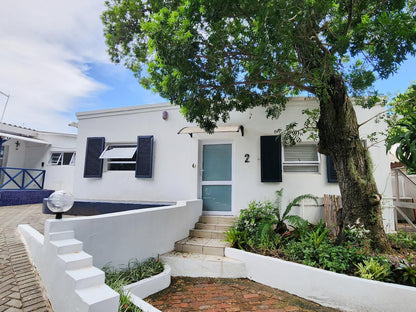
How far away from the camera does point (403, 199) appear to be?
8.85 metres

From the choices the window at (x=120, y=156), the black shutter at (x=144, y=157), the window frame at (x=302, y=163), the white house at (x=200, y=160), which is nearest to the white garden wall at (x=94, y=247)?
the white house at (x=200, y=160)

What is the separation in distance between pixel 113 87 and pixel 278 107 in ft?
34.6

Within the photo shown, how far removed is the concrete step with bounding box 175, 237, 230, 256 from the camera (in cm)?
578

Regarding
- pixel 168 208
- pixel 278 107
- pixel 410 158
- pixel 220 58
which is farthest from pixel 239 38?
pixel 168 208

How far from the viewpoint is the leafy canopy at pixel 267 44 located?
361 cm

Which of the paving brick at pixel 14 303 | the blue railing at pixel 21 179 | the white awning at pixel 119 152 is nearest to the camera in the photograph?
the paving brick at pixel 14 303

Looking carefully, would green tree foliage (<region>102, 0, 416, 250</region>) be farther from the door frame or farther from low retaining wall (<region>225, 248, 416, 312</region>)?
the door frame

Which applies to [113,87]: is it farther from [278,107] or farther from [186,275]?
[186,275]

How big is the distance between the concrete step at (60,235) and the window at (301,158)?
6455 millimetres

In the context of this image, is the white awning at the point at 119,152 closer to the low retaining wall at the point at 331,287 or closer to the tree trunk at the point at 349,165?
the low retaining wall at the point at 331,287

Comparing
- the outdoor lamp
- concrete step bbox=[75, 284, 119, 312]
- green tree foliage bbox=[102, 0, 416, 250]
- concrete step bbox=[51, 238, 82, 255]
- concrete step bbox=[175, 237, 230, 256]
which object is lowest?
concrete step bbox=[175, 237, 230, 256]

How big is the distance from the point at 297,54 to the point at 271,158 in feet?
11.2

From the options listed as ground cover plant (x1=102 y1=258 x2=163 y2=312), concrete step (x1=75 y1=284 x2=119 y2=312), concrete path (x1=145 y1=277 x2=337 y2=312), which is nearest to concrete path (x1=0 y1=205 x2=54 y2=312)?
ground cover plant (x1=102 y1=258 x2=163 y2=312)

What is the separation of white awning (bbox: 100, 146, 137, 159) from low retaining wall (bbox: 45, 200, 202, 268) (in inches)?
147
